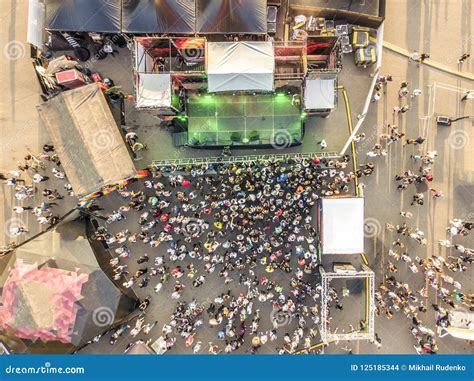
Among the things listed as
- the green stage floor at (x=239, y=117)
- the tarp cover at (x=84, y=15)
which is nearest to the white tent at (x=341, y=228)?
the green stage floor at (x=239, y=117)

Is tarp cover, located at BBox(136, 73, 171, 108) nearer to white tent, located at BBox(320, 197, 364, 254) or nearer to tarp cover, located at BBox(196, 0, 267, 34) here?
tarp cover, located at BBox(196, 0, 267, 34)

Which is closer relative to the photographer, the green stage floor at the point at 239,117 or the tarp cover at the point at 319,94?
the tarp cover at the point at 319,94

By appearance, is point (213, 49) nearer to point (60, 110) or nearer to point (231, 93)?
point (231, 93)

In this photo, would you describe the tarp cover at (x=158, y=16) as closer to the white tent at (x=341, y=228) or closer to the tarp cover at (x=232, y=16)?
the tarp cover at (x=232, y=16)

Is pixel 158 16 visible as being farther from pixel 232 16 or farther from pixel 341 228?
pixel 341 228

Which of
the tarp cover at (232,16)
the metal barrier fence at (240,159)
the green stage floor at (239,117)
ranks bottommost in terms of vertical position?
the metal barrier fence at (240,159)

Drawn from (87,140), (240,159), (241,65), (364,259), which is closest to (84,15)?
(87,140)
